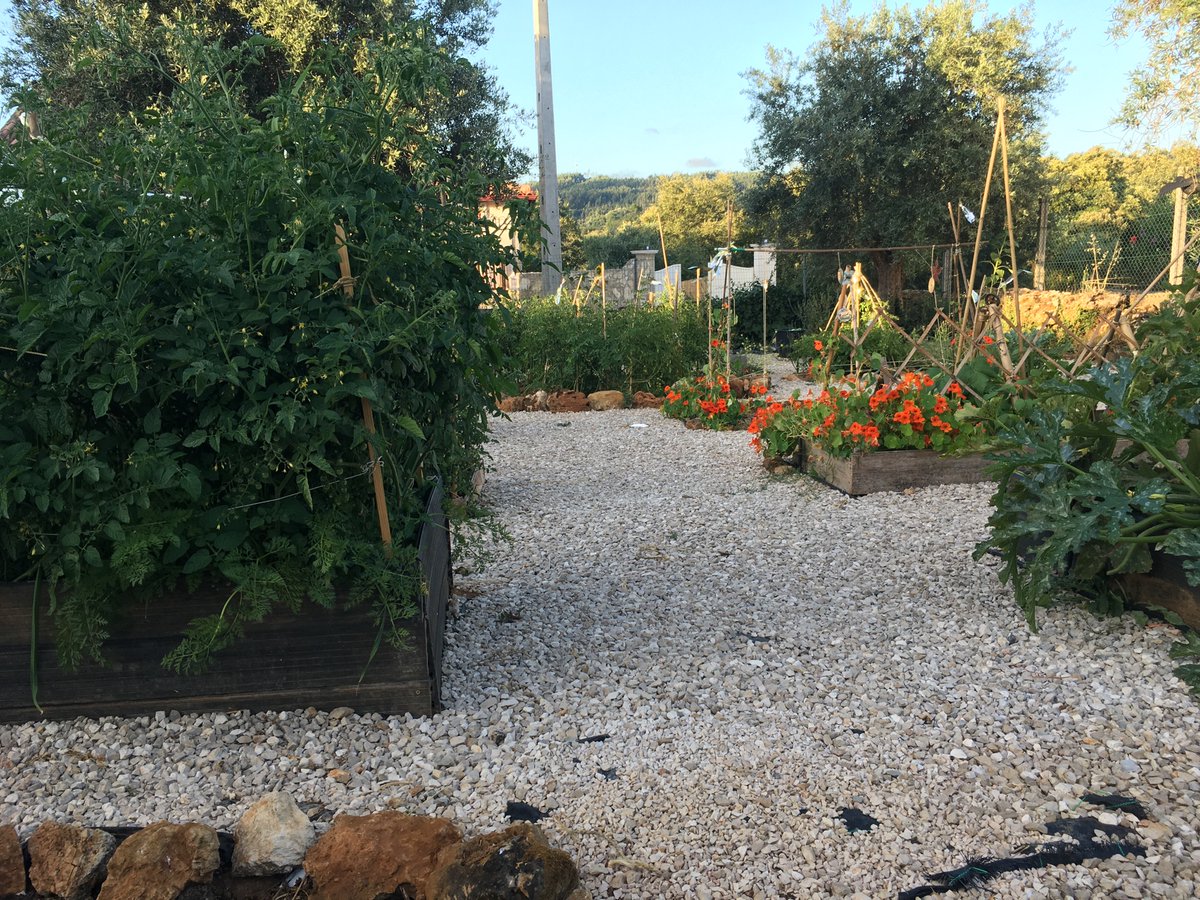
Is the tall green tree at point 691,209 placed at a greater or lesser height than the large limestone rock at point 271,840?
greater

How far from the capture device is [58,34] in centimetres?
1040

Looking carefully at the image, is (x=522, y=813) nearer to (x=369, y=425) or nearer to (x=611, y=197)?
(x=369, y=425)

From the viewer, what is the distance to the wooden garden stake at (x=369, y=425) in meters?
2.16

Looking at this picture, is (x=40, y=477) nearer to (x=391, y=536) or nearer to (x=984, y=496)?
(x=391, y=536)

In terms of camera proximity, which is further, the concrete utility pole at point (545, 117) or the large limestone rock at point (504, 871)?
the concrete utility pole at point (545, 117)

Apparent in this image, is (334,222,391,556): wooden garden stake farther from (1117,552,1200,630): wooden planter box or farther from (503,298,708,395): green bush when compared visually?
(503,298,708,395): green bush

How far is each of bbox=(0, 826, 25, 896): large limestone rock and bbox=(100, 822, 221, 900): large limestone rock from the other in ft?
0.57

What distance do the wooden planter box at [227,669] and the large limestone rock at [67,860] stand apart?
61cm

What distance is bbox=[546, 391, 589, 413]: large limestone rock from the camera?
9.49 metres

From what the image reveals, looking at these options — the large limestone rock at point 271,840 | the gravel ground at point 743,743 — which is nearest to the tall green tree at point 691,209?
the gravel ground at point 743,743

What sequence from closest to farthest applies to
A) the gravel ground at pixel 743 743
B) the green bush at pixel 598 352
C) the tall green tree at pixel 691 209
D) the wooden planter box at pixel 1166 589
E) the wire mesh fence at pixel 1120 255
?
the gravel ground at pixel 743 743
the wooden planter box at pixel 1166 589
the green bush at pixel 598 352
the wire mesh fence at pixel 1120 255
the tall green tree at pixel 691 209

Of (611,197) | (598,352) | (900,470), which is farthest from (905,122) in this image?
(611,197)

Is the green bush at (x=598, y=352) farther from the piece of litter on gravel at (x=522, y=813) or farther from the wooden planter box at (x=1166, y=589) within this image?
the piece of litter on gravel at (x=522, y=813)

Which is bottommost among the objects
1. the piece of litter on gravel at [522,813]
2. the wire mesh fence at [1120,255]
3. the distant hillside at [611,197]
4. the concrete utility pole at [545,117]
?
the piece of litter on gravel at [522,813]
